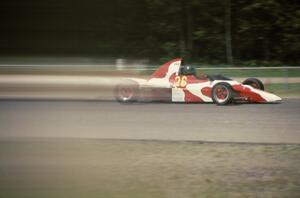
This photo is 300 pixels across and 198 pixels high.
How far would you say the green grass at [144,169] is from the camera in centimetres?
592

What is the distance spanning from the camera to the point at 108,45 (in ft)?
21.2

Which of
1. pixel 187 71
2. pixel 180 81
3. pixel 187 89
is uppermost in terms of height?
pixel 187 71

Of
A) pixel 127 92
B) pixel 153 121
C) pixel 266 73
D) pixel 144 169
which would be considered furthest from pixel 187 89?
pixel 144 169

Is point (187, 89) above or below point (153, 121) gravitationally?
above

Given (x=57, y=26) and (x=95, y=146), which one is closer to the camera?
(x=57, y=26)

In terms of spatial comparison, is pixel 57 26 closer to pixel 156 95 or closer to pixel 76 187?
pixel 76 187

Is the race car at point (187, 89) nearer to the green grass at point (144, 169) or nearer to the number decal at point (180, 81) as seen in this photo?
the number decal at point (180, 81)

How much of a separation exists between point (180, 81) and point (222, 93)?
4.37 feet

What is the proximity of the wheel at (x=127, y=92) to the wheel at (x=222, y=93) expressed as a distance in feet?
7.42

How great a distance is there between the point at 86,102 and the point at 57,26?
1085 cm

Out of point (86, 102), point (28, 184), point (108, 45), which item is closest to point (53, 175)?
point (28, 184)

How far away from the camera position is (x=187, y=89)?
16.0 m

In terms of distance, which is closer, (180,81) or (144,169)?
(144,169)

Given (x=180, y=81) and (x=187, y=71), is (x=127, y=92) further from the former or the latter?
(x=187, y=71)
